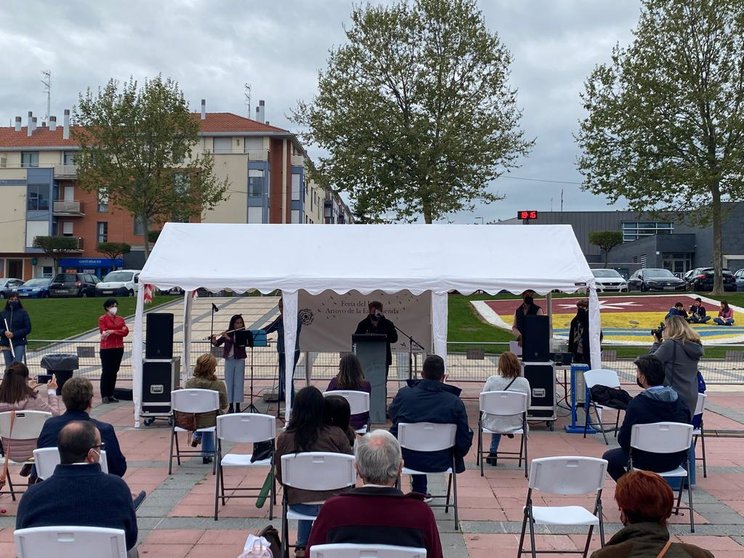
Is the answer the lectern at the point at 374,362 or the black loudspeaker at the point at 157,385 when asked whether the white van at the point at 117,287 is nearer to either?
the black loudspeaker at the point at 157,385

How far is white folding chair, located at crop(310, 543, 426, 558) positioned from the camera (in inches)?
121

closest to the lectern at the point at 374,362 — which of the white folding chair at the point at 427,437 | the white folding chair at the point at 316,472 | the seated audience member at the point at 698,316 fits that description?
the white folding chair at the point at 427,437

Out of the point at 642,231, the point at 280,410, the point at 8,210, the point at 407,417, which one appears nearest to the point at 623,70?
the point at 280,410

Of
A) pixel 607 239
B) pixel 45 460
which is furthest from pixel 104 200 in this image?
pixel 45 460

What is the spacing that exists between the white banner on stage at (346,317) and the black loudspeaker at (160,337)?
3.00 m

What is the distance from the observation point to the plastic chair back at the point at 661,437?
5875 millimetres

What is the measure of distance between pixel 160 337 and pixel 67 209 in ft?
185

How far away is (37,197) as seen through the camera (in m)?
61.7

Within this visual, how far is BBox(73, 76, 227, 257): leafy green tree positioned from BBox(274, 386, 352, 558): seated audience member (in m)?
35.9

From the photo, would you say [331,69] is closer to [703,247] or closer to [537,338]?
[537,338]

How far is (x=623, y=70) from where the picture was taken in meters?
32.8

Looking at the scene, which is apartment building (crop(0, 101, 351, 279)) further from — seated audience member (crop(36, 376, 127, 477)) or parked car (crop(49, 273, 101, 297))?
seated audience member (crop(36, 376, 127, 477))

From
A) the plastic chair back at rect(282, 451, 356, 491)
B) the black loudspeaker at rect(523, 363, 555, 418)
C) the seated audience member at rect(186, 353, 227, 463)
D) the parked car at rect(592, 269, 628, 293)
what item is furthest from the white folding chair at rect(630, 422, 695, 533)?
the parked car at rect(592, 269, 628, 293)

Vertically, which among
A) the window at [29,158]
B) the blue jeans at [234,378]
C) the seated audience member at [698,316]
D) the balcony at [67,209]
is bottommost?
the blue jeans at [234,378]
